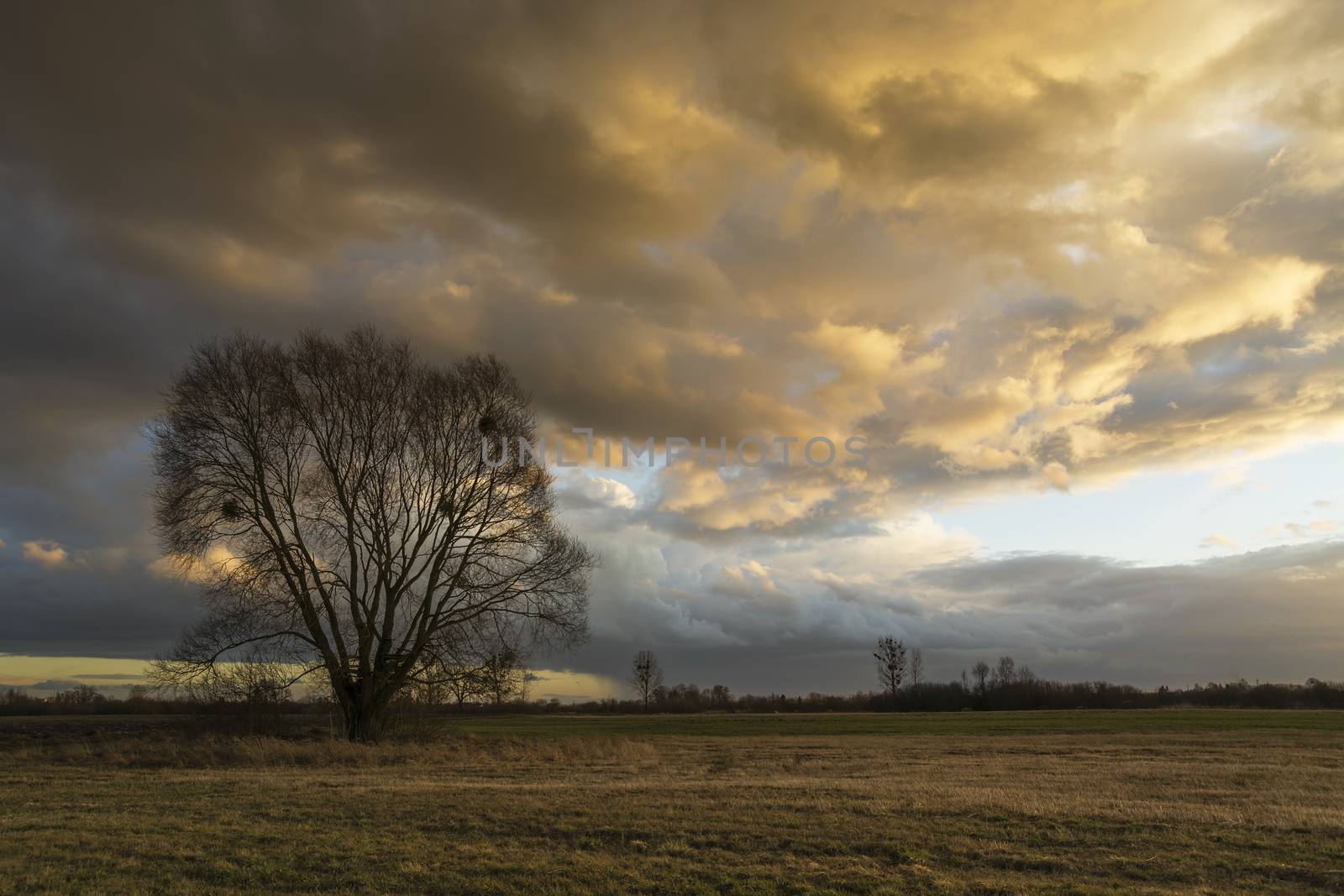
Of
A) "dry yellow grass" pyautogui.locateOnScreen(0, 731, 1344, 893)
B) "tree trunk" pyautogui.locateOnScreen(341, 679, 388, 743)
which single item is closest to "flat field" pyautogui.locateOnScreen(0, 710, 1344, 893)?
Result: "dry yellow grass" pyautogui.locateOnScreen(0, 731, 1344, 893)

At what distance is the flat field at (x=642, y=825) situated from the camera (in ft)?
28.9

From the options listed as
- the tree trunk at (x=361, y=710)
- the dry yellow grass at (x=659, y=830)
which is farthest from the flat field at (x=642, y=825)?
the tree trunk at (x=361, y=710)

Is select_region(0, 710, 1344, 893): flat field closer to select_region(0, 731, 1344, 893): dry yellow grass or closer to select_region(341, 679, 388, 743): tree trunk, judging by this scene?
select_region(0, 731, 1344, 893): dry yellow grass

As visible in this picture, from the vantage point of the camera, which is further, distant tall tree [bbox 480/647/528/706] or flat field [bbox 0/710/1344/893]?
distant tall tree [bbox 480/647/528/706]

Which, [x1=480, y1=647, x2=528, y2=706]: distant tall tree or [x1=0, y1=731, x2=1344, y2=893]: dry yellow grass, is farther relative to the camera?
[x1=480, y1=647, x2=528, y2=706]: distant tall tree

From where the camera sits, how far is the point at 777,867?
921 centimetres

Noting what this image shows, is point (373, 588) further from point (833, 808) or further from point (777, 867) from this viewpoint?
point (777, 867)

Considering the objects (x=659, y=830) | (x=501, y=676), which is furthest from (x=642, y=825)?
(x=501, y=676)

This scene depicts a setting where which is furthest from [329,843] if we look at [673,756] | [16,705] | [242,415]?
[16,705]

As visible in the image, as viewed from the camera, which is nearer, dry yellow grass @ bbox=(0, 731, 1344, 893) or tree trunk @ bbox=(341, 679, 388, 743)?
dry yellow grass @ bbox=(0, 731, 1344, 893)

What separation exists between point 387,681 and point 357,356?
1097cm

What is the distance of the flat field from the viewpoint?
880cm

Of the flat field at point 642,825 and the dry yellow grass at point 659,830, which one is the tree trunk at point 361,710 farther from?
the dry yellow grass at point 659,830

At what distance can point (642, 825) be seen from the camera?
11445mm
